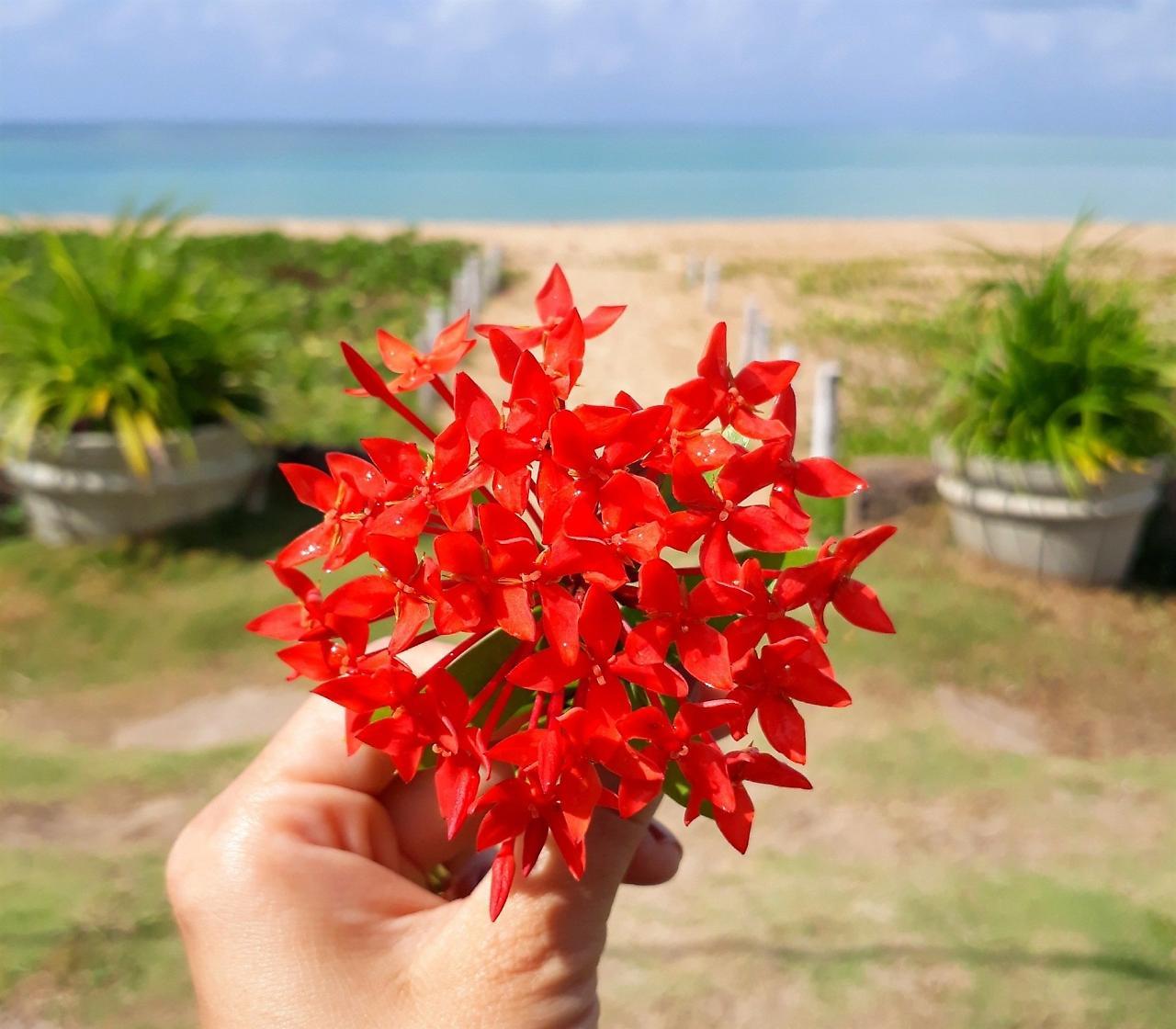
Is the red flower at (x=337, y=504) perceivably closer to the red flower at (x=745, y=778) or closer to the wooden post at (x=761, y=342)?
the red flower at (x=745, y=778)

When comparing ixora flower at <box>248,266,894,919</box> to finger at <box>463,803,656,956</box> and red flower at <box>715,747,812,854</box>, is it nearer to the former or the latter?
red flower at <box>715,747,812,854</box>

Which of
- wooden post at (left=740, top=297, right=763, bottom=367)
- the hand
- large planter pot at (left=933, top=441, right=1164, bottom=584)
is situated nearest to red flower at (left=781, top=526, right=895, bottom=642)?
the hand

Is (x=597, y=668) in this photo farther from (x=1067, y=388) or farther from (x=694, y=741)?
(x=1067, y=388)

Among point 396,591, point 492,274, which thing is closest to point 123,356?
point 396,591

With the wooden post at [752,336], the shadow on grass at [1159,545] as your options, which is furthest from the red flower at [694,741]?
the wooden post at [752,336]

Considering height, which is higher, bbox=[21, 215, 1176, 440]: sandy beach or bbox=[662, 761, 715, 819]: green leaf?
bbox=[662, 761, 715, 819]: green leaf

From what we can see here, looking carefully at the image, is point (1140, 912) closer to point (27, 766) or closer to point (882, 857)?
point (882, 857)

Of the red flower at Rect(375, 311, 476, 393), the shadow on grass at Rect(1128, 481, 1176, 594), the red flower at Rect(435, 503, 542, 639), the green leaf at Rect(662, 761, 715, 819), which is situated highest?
the red flower at Rect(375, 311, 476, 393)

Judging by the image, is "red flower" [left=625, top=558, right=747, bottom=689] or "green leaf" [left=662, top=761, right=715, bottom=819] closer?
"red flower" [left=625, top=558, right=747, bottom=689]
